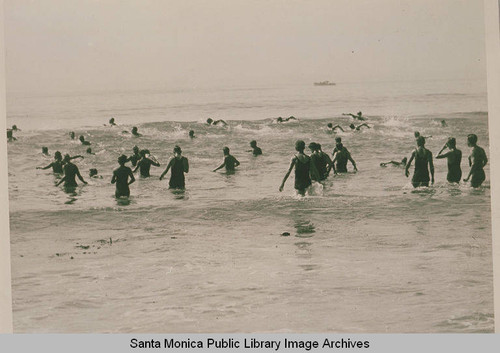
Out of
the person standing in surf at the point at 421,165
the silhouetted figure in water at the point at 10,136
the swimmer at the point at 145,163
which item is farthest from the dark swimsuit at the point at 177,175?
the person standing in surf at the point at 421,165

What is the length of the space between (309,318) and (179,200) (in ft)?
6.42

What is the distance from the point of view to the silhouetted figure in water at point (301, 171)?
24.5 ft

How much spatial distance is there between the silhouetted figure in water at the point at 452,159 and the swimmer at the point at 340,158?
99 centimetres

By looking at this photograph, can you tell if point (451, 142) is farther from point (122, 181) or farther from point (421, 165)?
point (122, 181)

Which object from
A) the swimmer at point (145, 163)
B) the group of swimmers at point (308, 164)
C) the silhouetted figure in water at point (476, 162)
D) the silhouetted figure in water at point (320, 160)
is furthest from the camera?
the swimmer at point (145, 163)

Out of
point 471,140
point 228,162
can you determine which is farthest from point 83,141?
point 471,140

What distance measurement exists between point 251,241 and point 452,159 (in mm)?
2428

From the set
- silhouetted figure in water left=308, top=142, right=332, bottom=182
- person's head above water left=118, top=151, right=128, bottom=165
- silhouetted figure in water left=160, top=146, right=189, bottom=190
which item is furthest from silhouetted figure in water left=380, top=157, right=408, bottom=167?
person's head above water left=118, top=151, right=128, bottom=165

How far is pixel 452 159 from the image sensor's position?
7453 millimetres

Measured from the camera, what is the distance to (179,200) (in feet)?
24.7

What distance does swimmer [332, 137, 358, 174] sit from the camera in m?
7.57

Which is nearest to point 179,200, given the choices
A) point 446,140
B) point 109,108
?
point 109,108

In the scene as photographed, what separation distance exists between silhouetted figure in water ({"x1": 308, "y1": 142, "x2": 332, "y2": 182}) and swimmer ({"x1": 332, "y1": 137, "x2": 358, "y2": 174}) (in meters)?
0.07

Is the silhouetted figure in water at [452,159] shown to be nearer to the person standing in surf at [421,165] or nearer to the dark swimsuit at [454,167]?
the dark swimsuit at [454,167]
